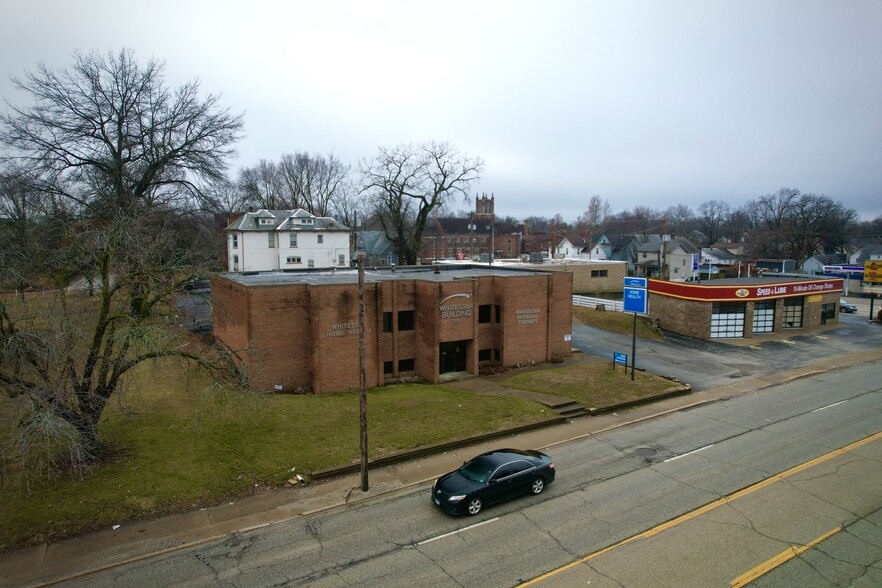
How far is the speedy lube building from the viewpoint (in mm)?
38781

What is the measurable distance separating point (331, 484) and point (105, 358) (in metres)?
7.88

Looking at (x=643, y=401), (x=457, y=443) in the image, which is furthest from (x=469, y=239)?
(x=457, y=443)

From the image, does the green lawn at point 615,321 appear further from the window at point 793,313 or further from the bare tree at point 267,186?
the bare tree at point 267,186

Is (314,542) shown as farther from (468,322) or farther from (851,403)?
(851,403)

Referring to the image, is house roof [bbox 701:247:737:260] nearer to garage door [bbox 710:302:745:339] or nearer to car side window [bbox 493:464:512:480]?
garage door [bbox 710:302:745:339]

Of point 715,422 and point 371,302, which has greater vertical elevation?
point 371,302

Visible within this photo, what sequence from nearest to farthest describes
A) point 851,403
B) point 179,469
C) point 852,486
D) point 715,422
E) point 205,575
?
point 205,575
point 852,486
point 179,469
point 715,422
point 851,403

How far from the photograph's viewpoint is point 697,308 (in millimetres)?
39250

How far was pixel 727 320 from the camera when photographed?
3916 cm

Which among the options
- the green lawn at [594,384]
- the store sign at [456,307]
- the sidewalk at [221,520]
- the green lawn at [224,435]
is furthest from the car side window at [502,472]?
the store sign at [456,307]

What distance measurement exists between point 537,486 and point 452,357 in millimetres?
13596

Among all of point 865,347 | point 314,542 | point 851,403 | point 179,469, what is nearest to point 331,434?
point 179,469

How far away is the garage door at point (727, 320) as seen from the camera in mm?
39031

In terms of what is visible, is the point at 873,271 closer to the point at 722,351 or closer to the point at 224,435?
the point at 722,351
